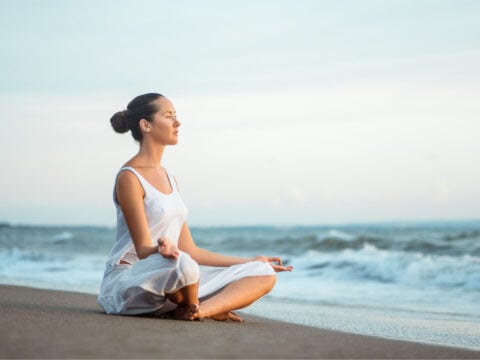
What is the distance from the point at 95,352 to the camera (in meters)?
3.39

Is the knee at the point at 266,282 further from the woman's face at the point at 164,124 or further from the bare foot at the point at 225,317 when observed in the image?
the woman's face at the point at 164,124

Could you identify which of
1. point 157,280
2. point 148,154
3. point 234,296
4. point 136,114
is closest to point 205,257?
point 234,296

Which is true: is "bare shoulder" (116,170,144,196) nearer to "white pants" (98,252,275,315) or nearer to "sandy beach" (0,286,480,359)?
"white pants" (98,252,275,315)

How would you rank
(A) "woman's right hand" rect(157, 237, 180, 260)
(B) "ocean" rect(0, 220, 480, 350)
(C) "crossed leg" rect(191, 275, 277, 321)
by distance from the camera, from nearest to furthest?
(A) "woman's right hand" rect(157, 237, 180, 260) < (C) "crossed leg" rect(191, 275, 277, 321) < (B) "ocean" rect(0, 220, 480, 350)

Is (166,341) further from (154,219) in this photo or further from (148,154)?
(148,154)

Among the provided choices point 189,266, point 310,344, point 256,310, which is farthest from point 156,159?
point 256,310

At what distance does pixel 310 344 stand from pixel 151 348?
0.98m

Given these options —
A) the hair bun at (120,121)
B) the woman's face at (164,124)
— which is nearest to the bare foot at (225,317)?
A: the woman's face at (164,124)

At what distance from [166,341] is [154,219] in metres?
1.33

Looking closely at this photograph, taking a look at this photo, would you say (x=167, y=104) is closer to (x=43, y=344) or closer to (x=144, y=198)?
(x=144, y=198)

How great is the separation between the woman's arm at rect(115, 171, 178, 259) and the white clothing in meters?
0.04

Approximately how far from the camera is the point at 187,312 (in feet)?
15.8

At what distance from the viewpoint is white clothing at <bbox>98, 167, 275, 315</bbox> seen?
458cm

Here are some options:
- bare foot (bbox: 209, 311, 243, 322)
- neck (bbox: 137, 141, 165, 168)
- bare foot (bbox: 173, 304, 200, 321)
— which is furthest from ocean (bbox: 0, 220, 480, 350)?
neck (bbox: 137, 141, 165, 168)
